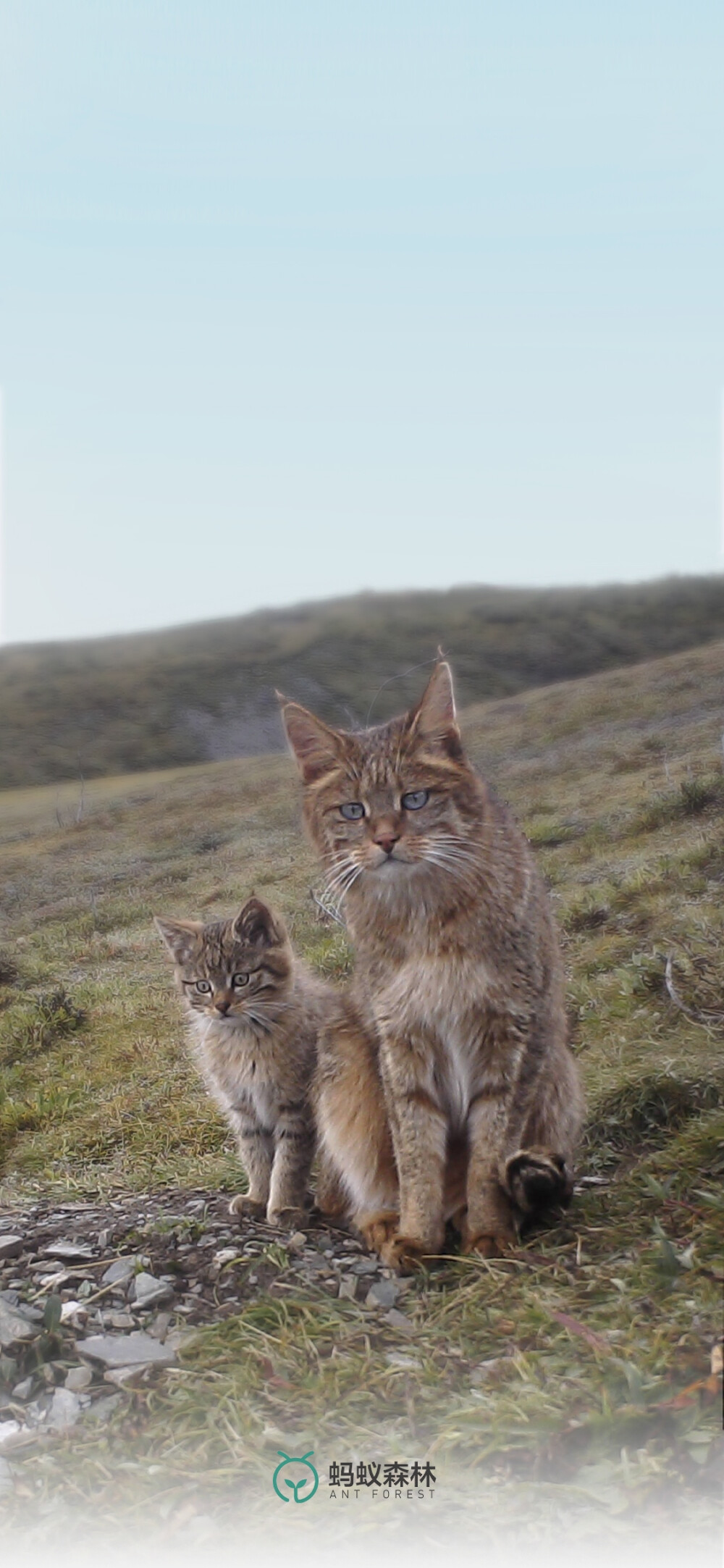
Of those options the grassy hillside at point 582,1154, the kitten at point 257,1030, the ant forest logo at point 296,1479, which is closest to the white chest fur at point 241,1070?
the kitten at point 257,1030

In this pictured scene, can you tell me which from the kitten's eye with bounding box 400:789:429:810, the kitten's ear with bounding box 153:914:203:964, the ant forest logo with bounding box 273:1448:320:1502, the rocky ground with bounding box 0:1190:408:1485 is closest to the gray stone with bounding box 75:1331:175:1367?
the rocky ground with bounding box 0:1190:408:1485

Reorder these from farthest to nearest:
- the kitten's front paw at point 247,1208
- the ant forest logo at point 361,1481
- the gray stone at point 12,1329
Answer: the kitten's front paw at point 247,1208 → the gray stone at point 12,1329 → the ant forest logo at point 361,1481

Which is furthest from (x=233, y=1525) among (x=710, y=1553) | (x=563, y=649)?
(x=563, y=649)

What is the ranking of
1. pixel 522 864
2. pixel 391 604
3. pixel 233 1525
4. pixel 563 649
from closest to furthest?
pixel 233 1525
pixel 522 864
pixel 391 604
pixel 563 649

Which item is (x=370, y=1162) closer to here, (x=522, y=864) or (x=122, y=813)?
(x=522, y=864)

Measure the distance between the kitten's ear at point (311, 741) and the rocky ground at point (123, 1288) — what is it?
1413 mm

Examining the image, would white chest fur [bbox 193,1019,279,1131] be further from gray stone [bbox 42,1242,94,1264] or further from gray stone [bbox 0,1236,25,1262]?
gray stone [bbox 0,1236,25,1262]

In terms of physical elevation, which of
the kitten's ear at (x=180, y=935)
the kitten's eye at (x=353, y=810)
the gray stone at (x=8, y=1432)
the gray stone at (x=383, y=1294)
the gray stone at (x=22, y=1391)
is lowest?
the gray stone at (x=8, y=1432)

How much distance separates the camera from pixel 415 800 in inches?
140

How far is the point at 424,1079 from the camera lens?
3.57 meters

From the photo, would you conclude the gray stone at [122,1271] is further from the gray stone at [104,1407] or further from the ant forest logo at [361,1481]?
the ant forest logo at [361,1481]

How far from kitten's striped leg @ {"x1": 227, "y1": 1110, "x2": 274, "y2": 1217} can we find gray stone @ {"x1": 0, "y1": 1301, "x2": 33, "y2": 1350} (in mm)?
853

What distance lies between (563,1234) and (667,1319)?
0.55 metres

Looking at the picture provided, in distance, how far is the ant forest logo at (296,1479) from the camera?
108 inches
